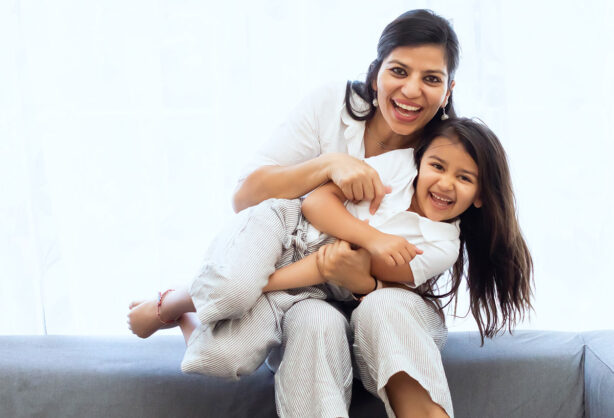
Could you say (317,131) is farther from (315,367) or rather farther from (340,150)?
(315,367)

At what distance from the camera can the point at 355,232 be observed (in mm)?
1400

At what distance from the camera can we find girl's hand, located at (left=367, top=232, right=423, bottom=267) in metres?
1.35

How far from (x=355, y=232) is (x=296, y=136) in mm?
318

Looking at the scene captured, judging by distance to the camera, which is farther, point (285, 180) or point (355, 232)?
point (285, 180)

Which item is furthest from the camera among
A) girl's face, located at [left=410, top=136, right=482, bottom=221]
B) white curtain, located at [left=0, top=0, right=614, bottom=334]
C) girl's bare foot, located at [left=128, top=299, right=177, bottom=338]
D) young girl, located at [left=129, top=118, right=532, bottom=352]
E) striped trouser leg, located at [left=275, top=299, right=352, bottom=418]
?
white curtain, located at [left=0, top=0, right=614, bottom=334]

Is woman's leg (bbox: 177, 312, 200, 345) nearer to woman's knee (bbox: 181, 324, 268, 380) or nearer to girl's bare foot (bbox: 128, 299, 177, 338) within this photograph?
Result: girl's bare foot (bbox: 128, 299, 177, 338)

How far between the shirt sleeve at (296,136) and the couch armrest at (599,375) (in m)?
0.79

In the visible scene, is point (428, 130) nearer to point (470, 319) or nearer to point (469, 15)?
point (469, 15)

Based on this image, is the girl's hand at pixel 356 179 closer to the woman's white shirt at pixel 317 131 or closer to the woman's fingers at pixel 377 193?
the woman's fingers at pixel 377 193

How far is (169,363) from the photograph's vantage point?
5.28ft

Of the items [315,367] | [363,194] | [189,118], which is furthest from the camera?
[189,118]

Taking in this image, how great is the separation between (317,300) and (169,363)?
43 centimetres

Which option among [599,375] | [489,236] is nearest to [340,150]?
[489,236]

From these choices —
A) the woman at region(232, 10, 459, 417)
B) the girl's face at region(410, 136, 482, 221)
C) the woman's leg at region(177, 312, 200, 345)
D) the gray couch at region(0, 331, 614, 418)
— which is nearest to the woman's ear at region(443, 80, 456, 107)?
the woman at region(232, 10, 459, 417)
